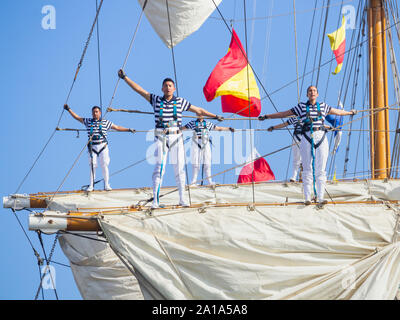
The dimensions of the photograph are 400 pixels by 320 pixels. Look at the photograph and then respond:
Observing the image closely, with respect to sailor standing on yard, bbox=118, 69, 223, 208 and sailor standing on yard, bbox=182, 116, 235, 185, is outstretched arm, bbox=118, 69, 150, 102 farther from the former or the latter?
sailor standing on yard, bbox=182, 116, 235, 185

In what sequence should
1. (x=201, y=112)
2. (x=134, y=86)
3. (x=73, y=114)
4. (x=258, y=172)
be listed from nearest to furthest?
1. (x=134, y=86)
2. (x=201, y=112)
3. (x=73, y=114)
4. (x=258, y=172)

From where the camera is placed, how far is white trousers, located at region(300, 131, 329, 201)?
33.7 feet

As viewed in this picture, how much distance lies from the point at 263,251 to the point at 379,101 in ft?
31.1

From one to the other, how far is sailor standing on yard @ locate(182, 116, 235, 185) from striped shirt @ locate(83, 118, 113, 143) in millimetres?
3089

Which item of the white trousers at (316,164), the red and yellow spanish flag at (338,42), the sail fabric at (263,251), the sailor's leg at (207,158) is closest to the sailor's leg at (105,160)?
the sailor's leg at (207,158)

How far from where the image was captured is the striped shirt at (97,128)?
15.1 m

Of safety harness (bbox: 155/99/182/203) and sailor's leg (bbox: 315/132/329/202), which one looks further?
sailor's leg (bbox: 315/132/329/202)

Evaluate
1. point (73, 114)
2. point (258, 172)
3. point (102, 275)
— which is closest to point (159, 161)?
point (102, 275)

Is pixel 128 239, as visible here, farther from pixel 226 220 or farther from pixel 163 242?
A: pixel 226 220

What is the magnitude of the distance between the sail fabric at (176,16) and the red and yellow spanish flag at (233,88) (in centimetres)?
384

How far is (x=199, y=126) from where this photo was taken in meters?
17.8

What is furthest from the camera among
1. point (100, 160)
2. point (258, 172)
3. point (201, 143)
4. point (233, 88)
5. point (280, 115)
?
point (258, 172)

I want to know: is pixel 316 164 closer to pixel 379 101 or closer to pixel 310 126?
pixel 310 126

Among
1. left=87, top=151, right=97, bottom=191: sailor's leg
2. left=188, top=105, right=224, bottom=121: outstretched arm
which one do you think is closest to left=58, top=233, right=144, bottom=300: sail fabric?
left=87, top=151, right=97, bottom=191: sailor's leg
